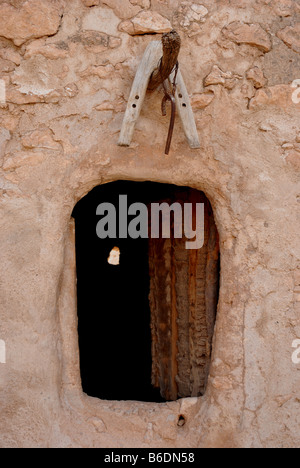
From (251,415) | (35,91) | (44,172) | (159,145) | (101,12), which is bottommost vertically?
(251,415)

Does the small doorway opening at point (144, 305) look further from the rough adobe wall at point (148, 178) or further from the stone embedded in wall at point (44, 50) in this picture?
the stone embedded in wall at point (44, 50)

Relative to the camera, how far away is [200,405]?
2.65 m

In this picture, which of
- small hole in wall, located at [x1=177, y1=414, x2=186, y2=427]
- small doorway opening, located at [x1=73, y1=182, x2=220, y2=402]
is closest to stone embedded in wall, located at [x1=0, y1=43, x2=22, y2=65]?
small doorway opening, located at [x1=73, y1=182, x2=220, y2=402]

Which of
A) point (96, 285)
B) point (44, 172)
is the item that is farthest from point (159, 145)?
point (96, 285)

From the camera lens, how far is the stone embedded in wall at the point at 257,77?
257 centimetres

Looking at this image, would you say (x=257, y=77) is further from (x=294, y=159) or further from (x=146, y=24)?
(x=146, y=24)

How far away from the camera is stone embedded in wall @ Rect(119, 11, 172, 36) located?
2516 millimetres

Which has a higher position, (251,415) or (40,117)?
(40,117)

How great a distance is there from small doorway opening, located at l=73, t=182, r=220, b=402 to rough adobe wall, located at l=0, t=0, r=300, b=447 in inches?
23.3

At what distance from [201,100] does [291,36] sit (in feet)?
2.05

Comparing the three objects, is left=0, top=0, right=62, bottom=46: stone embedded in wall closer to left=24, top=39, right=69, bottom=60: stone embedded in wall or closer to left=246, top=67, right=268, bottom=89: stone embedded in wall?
left=24, top=39, right=69, bottom=60: stone embedded in wall

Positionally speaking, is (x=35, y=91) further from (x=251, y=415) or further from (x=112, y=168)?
(x=251, y=415)

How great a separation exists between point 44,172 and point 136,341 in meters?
2.77

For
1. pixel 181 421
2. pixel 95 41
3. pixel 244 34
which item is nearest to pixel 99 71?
pixel 95 41
